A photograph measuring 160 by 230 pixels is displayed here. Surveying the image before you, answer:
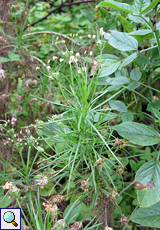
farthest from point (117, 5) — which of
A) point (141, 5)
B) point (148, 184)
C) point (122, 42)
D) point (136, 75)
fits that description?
point (148, 184)

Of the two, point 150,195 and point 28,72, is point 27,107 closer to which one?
point 28,72

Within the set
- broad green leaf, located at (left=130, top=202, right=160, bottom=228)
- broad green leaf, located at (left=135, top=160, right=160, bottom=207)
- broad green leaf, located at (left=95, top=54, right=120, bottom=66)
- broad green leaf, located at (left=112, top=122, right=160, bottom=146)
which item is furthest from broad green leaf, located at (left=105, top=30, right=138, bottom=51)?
broad green leaf, located at (left=130, top=202, right=160, bottom=228)

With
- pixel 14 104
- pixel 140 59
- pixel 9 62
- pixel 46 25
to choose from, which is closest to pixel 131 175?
pixel 140 59

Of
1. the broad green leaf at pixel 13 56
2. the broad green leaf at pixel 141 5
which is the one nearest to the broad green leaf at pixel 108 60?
the broad green leaf at pixel 141 5

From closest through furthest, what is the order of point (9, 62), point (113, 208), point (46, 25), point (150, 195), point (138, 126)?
point (150, 195) < point (138, 126) < point (113, 208) < point (9, 62) < point (46, 25)

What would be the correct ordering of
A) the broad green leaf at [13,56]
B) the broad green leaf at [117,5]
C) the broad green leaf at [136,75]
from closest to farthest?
the broad green leaf at [117,5] → the broad green leaf at [136,75] → the broad green leaf at [13,56]

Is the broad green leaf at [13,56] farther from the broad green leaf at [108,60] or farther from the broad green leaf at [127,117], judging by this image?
the broad green leaf at [127,117]

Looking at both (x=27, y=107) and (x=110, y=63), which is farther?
(x=27, y=107)
